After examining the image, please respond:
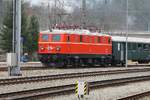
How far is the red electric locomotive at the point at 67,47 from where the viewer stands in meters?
36.5

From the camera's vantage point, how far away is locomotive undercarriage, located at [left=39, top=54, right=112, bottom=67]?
36.3 meters

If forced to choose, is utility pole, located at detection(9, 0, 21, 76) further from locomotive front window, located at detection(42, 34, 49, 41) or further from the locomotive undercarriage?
locomotive front window, located at detection(42, 34, 49, 41)

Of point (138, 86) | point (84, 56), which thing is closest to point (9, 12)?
point (84, 56)

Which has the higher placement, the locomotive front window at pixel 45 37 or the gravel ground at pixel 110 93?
the locomotive front window at pixel 45 37

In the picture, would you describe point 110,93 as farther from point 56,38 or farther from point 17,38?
point 56,38

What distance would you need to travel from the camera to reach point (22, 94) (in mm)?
16609

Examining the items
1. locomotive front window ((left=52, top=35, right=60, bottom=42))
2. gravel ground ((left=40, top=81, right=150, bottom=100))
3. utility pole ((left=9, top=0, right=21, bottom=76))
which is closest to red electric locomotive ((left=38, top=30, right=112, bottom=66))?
locomotive front window ((left=52, top=35, right=60, bottom=42))

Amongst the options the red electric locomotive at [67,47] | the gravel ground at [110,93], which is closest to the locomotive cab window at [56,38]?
the red electric locomotive at [67,47]

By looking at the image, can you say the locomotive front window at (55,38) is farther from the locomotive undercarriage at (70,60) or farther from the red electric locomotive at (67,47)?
the locomotive undercarriage at (70,60)

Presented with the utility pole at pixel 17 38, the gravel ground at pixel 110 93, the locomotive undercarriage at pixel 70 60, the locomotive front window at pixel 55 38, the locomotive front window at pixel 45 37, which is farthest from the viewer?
the locomotive front window at pixel 45 37

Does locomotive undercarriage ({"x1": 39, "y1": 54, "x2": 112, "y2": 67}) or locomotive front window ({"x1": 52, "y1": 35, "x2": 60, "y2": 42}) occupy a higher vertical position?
locomotive front window ({"x1": 52, "y1": 35, "x2": 60, "y2": 42})

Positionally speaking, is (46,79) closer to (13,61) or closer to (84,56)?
(13,61)

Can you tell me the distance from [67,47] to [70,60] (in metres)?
1.29

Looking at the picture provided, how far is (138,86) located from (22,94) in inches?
325
